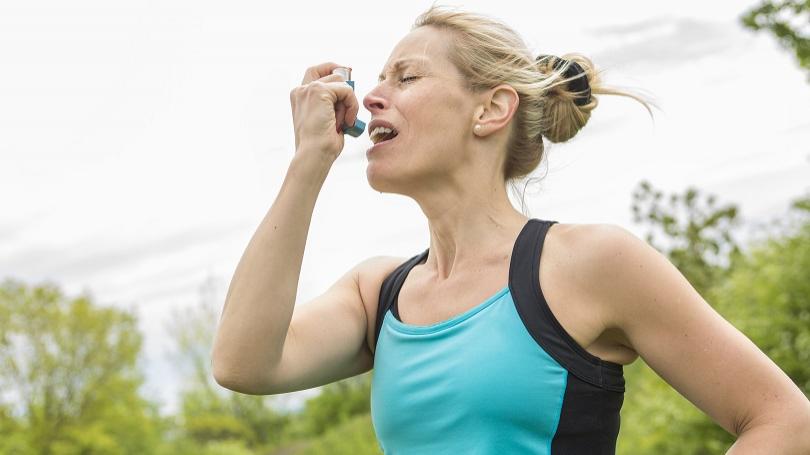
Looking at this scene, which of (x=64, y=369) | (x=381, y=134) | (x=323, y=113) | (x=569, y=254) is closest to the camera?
(x=569, y=254)

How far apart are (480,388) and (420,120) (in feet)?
2.37

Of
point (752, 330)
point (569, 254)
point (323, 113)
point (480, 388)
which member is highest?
point (323, 113)

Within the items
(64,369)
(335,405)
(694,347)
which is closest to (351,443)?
(64,369)

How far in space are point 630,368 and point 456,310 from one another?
21.1 metres

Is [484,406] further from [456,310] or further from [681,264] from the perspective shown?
[681,264]

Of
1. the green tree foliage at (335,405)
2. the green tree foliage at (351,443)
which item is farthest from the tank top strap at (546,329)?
the green tree foliage at (335,405)

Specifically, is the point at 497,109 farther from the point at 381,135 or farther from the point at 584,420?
the point at 584,420

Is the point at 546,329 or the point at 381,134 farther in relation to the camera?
the point at 381,134

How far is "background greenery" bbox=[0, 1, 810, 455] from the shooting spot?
1134 centimetres

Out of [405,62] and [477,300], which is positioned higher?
[405,62]

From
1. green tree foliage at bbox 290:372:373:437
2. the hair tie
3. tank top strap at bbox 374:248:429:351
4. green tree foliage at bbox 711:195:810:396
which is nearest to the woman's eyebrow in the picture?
the hair tie

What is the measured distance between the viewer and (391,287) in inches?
98.4

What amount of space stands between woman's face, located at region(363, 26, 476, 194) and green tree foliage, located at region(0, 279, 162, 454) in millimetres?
19903

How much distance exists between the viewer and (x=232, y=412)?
38250mm
